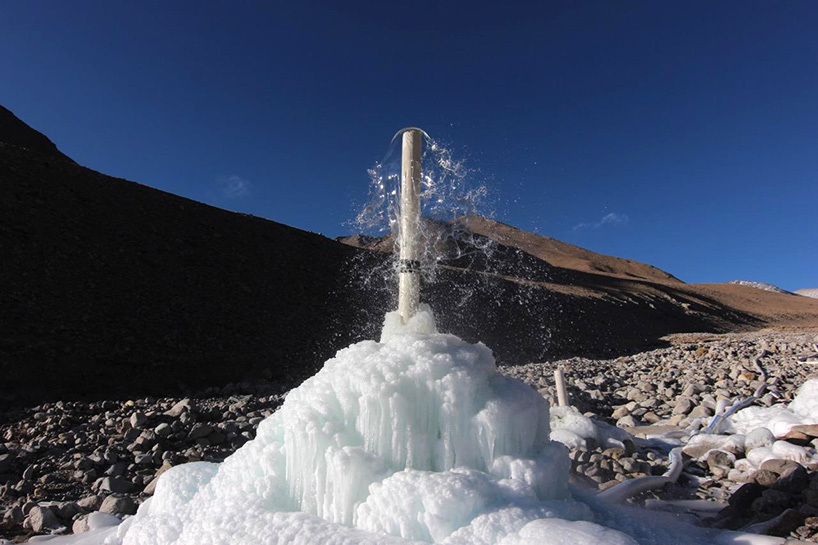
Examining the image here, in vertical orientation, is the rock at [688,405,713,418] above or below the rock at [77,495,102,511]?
above

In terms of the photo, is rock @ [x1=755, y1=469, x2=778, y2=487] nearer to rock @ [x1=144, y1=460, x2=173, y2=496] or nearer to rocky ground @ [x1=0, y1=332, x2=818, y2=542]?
rocky ground @ [x1=0, y1=332, x2=818, y2=542]

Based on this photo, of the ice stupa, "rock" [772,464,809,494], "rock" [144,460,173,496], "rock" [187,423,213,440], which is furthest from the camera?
"rock" [187,423,213,440]

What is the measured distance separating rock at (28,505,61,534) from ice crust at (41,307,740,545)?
1.53 m

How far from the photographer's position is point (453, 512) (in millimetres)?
2191

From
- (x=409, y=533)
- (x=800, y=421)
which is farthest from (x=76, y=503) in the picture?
(x=800, y=421)

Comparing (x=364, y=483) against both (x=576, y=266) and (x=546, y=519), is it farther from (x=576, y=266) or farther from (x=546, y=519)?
(x=576, y=266)

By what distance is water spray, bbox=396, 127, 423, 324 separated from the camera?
10.2 feet

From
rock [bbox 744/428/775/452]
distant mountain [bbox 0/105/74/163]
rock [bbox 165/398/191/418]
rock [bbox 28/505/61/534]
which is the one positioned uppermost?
distant mountain [bbox 0/105/74/163]

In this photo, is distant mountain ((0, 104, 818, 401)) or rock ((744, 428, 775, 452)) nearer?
rock ((744, 428, 775, 452))

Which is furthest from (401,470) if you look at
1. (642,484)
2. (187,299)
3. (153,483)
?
(187,299)

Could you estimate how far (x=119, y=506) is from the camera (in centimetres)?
384

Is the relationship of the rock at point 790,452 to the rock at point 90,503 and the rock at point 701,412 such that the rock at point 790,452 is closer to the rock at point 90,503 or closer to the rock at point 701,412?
the rock at point 701,412

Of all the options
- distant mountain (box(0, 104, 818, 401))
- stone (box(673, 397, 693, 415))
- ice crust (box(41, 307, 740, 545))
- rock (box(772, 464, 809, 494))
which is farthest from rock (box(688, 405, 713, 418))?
ice crust (box(41, 307, 740, 545))

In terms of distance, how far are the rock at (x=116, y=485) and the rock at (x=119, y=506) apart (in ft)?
1.64
